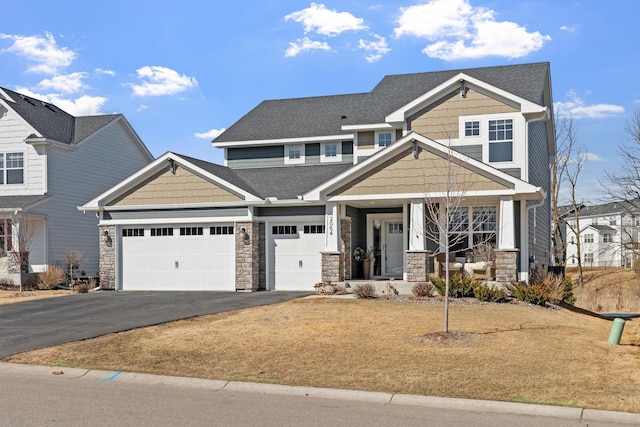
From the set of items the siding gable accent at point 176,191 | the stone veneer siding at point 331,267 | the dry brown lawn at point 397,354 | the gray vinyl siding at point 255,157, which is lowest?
the dry brown lawn at point 397,354

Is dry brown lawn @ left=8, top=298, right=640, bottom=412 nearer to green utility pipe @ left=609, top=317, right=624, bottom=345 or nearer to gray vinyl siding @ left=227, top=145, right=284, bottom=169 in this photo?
green utility pipe @ left=609, top=317, right=624, bottom=345

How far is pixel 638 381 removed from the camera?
912 centimetres

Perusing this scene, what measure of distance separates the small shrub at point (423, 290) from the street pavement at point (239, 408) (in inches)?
407

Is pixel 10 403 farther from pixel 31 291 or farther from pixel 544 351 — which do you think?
pixel 31 291

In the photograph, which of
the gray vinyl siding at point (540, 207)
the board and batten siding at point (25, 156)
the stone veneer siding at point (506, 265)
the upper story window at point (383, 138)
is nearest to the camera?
the stone veneer siding at point (506, 265)

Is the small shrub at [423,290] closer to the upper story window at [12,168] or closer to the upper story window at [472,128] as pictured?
the upper story window at [472,128]

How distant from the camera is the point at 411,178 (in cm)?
2053

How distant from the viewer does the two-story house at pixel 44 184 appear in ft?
90.7

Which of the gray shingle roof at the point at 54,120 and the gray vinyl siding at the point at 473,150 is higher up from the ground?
the gray shingle roof at the point at 54,120

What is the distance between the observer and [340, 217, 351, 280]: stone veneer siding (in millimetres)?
21908

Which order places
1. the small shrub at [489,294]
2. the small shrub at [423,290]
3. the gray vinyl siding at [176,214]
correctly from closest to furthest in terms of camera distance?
the small shrub at [489,294] → the small shrub at [423,290] → the gray vinyl siding at [176,214]

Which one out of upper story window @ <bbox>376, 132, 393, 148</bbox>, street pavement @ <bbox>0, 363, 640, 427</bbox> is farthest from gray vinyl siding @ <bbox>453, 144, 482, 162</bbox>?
street pavement @ <bbox>0, 363, 640, 427</bbox>

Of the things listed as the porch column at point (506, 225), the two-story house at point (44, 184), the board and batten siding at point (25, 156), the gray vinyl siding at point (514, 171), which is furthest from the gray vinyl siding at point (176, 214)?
the gray vinyl siding at point (514, 171)

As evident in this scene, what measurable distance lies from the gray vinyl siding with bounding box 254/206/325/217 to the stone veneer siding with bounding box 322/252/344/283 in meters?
1.83
